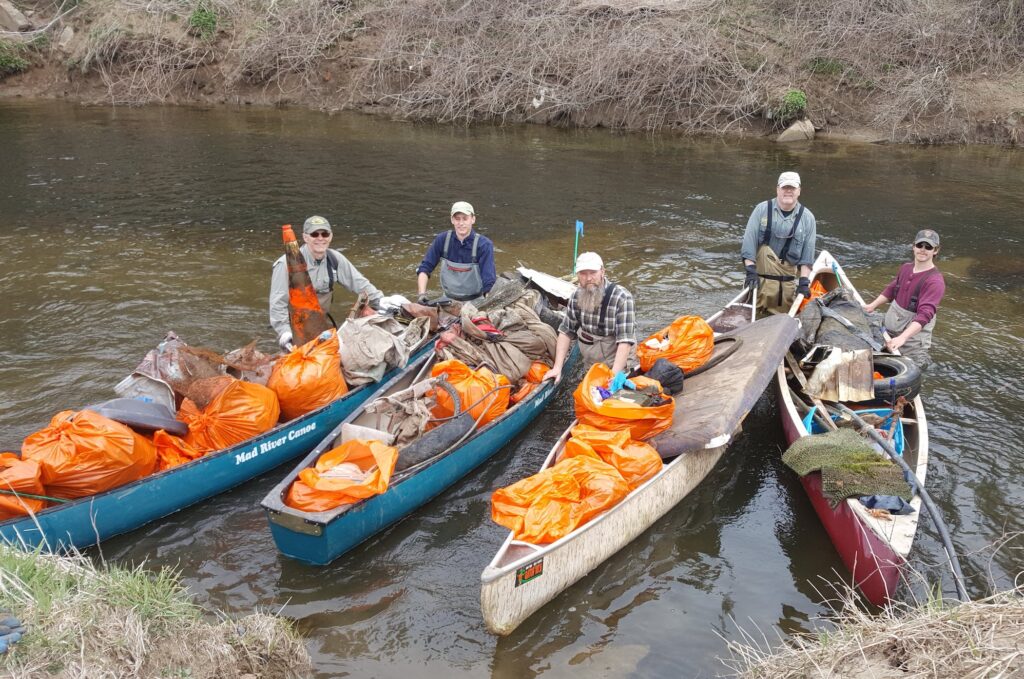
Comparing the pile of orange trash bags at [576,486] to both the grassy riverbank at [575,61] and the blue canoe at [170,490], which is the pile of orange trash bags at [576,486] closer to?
the blue canoe at [170,490]

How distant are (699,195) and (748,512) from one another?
1150 cm

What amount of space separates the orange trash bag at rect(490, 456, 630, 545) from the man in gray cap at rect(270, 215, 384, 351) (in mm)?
3482

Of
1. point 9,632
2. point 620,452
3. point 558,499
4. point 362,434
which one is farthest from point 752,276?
point 9,632

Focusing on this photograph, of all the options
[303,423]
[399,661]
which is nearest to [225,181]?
[303,423]

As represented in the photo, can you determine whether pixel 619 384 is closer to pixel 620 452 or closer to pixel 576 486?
pixel 620 452

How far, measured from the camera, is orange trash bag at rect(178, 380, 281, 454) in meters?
6.88

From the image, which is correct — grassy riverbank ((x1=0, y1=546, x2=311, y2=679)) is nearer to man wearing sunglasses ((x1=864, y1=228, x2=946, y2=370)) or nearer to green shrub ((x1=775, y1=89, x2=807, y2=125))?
man wearing sunglasses ((x1=864, y1=228, x2=946, y2=370))

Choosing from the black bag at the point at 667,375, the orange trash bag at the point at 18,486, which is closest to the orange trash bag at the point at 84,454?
the orange trash bag at the point at 18,486

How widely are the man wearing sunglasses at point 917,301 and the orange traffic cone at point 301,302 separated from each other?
6.03 metres

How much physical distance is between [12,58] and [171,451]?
26.7m

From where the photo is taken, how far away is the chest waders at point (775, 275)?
9516 mm

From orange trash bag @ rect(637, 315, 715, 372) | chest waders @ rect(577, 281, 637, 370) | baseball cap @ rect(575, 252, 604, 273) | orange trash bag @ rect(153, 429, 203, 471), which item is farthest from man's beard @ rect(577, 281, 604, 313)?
orange trash bag @ rect(153, 429, 203, 471)

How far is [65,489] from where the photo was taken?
589cm

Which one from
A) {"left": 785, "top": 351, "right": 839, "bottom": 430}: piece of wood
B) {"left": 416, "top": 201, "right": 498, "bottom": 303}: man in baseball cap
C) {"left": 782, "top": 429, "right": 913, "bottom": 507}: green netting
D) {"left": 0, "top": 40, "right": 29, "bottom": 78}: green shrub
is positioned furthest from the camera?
{"left": 0, "top": 40, "right": 29, "bottom": 78}: green shrub
